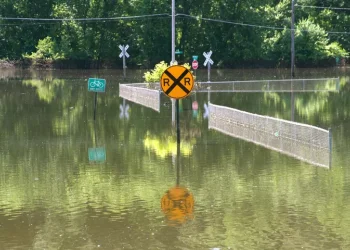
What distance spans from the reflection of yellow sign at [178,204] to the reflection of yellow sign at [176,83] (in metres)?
4.81

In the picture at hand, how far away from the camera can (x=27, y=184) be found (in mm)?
14312

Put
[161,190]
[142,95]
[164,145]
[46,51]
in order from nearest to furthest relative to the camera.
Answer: [161,190]
[164,145]
[142,95]
[46,51]

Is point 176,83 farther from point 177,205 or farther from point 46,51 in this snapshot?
point 46,51

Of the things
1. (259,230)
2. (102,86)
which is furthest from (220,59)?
(259,230)

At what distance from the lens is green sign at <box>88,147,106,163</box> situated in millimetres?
17383

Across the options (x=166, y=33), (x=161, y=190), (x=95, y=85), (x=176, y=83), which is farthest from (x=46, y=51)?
(x=161, y=190)

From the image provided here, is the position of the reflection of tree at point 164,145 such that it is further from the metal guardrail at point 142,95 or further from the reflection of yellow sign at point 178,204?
the metal guardrail at point 142,95

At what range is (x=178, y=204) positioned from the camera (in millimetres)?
12219

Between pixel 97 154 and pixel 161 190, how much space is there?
5072 mm

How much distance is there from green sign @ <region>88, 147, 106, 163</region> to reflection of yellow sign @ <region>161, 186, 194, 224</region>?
4.06m

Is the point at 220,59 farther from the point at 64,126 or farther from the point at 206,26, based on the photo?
the point at 64,126

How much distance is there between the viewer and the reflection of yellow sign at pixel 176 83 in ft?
59.4

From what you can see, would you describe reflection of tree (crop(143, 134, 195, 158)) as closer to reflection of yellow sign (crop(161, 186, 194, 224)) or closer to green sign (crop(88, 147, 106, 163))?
green sign (crop(88, 147, 106, 163))

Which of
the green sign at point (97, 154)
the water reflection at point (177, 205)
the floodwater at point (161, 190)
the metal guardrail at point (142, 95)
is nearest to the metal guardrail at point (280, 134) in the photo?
the floodwater at point (161, 190)
